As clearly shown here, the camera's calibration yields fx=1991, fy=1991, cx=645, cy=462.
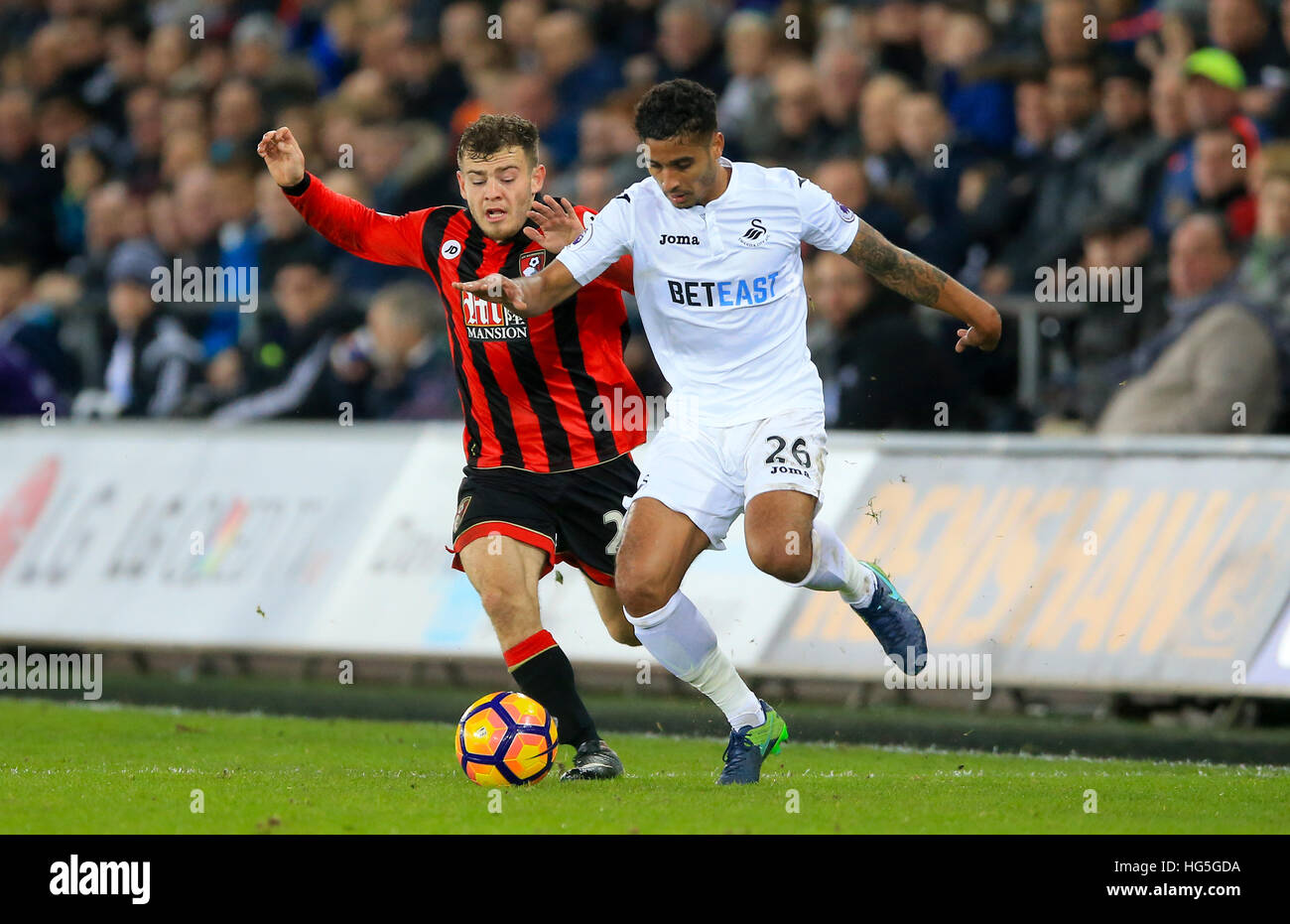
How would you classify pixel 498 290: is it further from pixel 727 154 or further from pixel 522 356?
pixel 727 154

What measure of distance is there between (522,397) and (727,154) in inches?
243

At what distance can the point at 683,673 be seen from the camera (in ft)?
25.4

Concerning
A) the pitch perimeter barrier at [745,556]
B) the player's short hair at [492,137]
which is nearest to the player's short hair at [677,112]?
the player's short hair at [492,137]

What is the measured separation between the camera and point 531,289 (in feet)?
24.2

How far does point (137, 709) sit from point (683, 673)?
4.33 metres

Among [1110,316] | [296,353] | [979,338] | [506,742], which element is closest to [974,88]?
[1110,316]

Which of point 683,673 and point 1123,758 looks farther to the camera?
point 1123,758

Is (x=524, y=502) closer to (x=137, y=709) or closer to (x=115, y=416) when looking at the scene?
(x=137, y=709)

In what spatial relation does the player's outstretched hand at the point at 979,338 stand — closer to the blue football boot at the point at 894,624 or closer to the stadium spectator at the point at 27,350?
the blue football boot at the point at 894,624

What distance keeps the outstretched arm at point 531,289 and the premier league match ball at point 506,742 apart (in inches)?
59.5

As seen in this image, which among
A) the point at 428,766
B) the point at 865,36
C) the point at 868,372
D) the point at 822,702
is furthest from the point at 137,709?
the point at 865,36

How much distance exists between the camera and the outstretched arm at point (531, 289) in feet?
23.4
